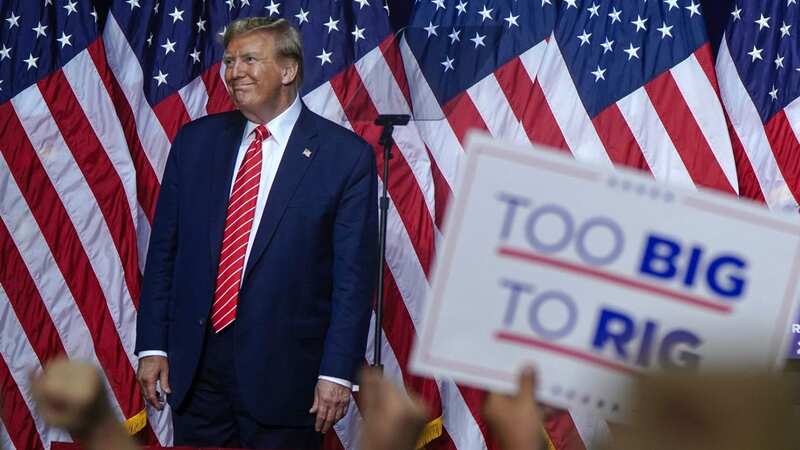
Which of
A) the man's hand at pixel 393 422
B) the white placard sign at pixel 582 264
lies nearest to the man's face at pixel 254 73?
the white placard sign at pixel 582 264

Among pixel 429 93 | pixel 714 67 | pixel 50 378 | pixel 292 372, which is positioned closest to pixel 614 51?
pixel 714 67

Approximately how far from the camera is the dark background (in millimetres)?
4441

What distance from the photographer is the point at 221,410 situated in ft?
9.46

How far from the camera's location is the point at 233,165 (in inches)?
117

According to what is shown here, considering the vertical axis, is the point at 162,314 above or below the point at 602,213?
below

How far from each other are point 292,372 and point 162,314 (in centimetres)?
35

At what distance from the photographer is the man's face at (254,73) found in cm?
296

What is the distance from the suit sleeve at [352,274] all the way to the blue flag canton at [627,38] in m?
1.63

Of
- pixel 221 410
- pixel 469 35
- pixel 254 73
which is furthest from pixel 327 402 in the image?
pixel 469 35

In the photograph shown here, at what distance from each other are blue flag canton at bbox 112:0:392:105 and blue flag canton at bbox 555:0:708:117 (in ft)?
2.19

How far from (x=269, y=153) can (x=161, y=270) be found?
1.27 ft

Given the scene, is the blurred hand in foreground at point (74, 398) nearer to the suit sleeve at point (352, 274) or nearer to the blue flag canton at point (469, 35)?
the suit sleeve at point (352, 274)

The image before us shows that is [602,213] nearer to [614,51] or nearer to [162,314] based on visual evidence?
[162,314]

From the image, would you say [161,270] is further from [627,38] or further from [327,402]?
[627,38]
